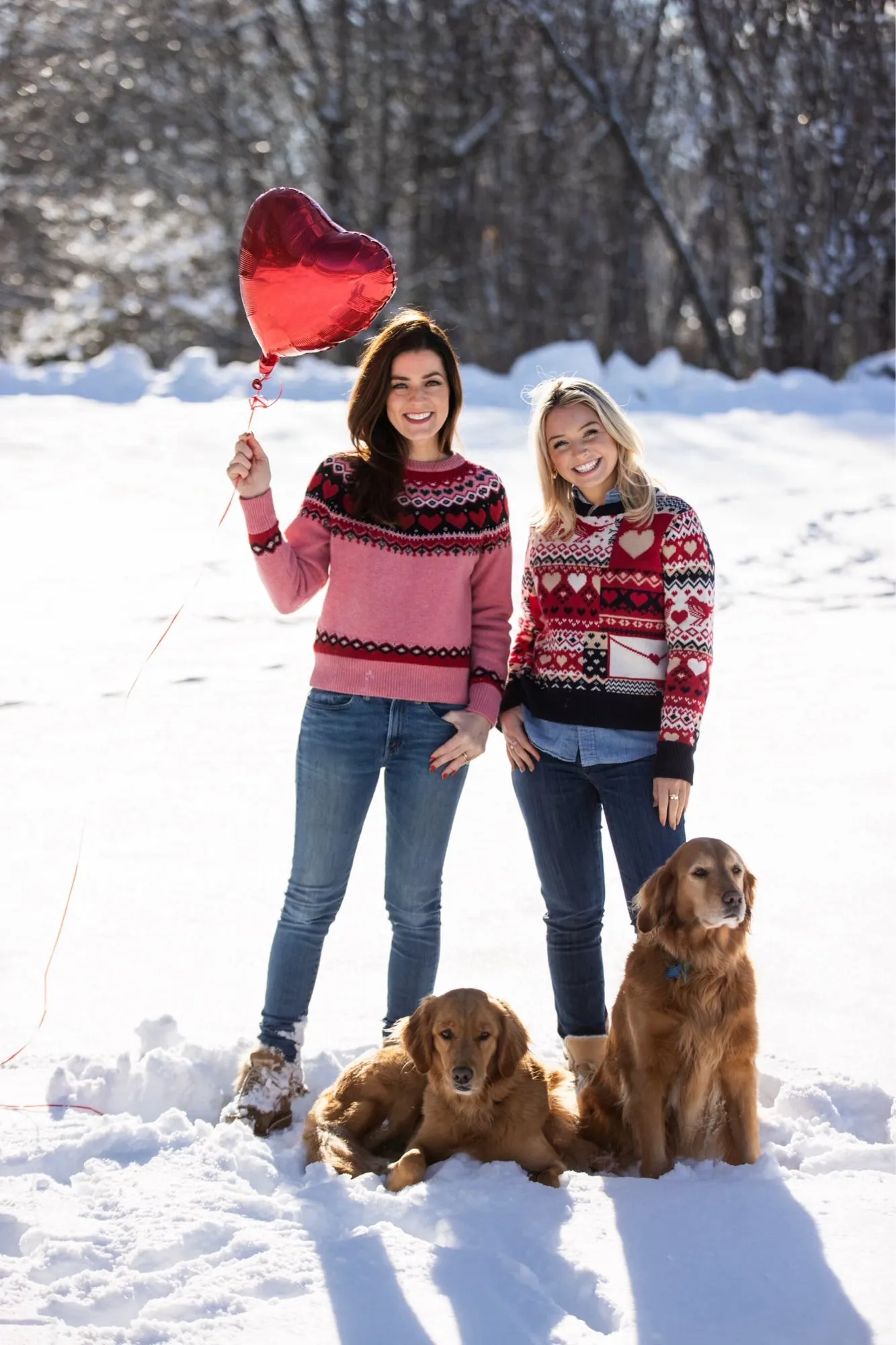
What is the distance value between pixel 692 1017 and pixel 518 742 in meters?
0.81

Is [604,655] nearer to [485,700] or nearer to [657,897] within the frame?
[485,700]

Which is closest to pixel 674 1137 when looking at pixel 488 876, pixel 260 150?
pixel 488 876

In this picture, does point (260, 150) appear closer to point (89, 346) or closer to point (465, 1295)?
point (89, 346)

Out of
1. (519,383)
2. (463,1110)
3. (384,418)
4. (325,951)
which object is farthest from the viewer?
(519,383)

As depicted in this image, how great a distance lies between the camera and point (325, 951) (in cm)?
429

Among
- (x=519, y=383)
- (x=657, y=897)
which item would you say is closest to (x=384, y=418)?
(x=657, y=897)

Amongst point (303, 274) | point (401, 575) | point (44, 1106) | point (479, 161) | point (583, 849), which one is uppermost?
point (479, 161)

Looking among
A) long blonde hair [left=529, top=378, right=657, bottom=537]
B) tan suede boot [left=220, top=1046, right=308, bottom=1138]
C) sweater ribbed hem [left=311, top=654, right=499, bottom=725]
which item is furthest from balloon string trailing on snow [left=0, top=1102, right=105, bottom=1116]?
long blonde hair [left=529, top=378, right=657, bottom=537]

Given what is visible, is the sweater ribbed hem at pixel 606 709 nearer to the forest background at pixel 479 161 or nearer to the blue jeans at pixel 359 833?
the blue jeans at pixel 359 833

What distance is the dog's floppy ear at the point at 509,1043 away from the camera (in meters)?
2.93

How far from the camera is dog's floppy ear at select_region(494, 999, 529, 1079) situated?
2926mm

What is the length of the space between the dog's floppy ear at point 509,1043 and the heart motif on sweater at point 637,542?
1098 mm

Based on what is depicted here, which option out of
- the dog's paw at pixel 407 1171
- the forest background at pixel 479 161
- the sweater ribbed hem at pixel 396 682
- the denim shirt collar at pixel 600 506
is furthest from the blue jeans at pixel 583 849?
the forest background at pixel 479 161

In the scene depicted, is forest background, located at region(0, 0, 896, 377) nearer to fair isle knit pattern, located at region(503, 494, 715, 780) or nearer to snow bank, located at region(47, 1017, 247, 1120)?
fair isle knit pattern, located at region(503, 494, 715, 780)
